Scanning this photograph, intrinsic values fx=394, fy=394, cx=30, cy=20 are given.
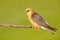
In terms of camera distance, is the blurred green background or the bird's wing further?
the blurred green background

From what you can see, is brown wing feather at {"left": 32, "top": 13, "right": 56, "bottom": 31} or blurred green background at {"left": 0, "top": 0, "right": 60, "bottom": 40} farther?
blurred green background at {"left": 0, "top": 0, "right": 60, "bottom": 40}

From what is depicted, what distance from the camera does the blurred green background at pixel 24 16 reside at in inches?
92.1

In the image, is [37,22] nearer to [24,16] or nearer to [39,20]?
[39,20]

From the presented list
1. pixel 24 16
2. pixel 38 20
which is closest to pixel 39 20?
pixel 38 20

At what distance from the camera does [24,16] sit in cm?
240

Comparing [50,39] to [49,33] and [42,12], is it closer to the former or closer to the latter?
[49,33]

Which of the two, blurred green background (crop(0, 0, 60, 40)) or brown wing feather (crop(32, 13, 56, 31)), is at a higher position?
blurred green background (crop(0, 0, 60, 40))

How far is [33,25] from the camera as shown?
219 centimetres

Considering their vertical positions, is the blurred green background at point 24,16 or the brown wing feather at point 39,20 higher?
the blurred green background at point 24,16

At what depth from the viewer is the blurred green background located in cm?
234

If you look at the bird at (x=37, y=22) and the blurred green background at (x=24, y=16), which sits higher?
the blurred green background at (x=24, y=16)

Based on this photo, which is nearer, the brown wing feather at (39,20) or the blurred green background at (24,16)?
the brown wing feather at (39,20)

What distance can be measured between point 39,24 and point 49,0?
492mm

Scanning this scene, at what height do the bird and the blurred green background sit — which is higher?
the blurred green background
